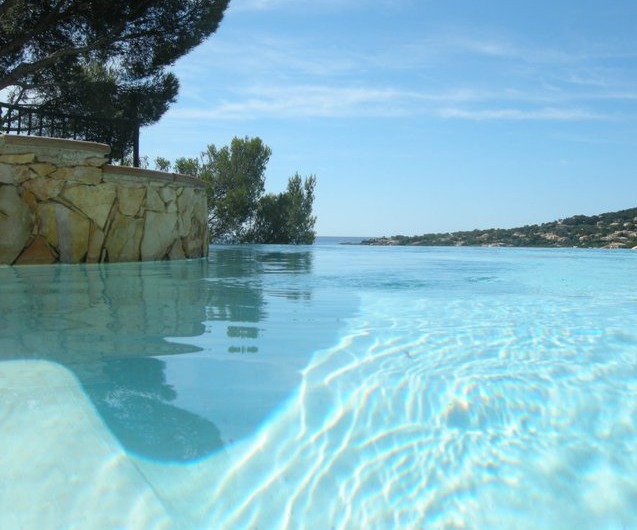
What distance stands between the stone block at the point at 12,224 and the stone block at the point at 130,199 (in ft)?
3.95

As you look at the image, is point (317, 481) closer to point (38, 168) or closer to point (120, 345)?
point (120, 345)

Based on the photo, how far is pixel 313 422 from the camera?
68.4 inches

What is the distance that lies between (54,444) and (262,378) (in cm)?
82

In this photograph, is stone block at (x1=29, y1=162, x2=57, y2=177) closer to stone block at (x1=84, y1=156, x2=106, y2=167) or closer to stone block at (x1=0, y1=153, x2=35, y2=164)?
stone block at (x1=0, y1=153, x2=35, y2=164)

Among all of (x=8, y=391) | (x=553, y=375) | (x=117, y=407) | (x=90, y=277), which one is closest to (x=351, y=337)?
(x=553, y=375)

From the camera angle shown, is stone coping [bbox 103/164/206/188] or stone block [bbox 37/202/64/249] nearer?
stone block [bbox 37/202/64/249]

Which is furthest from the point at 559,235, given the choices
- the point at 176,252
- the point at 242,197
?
the point at 176,252

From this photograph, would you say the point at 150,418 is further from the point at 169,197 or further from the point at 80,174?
the point at 169,197

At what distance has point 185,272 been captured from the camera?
6.62m

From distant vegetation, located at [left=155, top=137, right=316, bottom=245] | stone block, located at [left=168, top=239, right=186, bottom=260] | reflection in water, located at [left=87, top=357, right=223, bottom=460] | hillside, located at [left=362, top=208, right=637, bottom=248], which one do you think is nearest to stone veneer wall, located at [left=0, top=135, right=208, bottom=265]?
stone block, located at [left=168, top=239, right=186, bottom=260]

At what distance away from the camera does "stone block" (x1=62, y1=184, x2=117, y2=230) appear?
6887 mm

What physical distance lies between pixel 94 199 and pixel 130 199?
1.84ft

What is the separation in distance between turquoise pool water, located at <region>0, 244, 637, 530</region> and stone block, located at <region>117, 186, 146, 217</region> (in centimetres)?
425

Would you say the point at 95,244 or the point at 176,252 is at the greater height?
Answer: the point at 95,244
